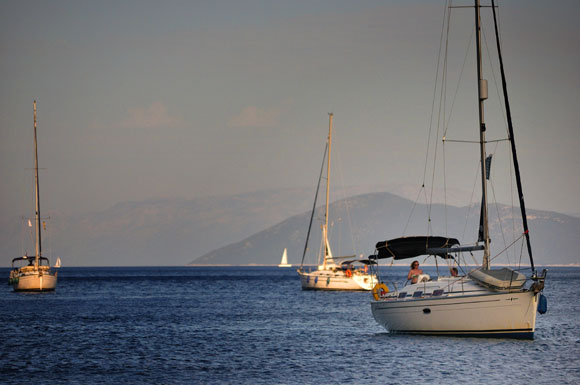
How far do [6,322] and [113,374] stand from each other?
25678 millimetres

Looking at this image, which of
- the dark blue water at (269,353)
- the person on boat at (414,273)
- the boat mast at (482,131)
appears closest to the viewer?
the dark blue water at (269,353)

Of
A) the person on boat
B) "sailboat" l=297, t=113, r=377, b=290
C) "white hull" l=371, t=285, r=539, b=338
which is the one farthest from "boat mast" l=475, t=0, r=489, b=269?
"sailboat" l=297, t=113, r=377, b=290

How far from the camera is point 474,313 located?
3334cm

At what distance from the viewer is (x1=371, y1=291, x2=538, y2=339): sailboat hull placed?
3247 centimetres

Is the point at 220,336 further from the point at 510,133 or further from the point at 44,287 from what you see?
the point at 44,287

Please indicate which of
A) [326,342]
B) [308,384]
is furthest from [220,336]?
[308,384]

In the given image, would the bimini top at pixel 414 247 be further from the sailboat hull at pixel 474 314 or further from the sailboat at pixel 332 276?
the sailboat at pixel 332 276

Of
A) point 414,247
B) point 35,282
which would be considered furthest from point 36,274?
point 414,247

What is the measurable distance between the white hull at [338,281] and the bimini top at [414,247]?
143ft

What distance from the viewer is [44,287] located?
284ft

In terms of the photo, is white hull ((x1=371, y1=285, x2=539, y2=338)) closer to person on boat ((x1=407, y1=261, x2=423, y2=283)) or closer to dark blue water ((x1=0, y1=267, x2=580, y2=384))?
dark blue water ((x1=0, y1=267, x2=580, y2=384))

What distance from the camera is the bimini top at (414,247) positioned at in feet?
125

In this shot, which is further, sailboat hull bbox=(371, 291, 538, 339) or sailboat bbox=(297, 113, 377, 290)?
sailboat bbox=(297, 113, 377, 290)

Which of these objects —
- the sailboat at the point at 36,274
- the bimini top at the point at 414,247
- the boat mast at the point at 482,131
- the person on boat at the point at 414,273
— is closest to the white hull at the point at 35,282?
the sailboat at the point at 36,274
